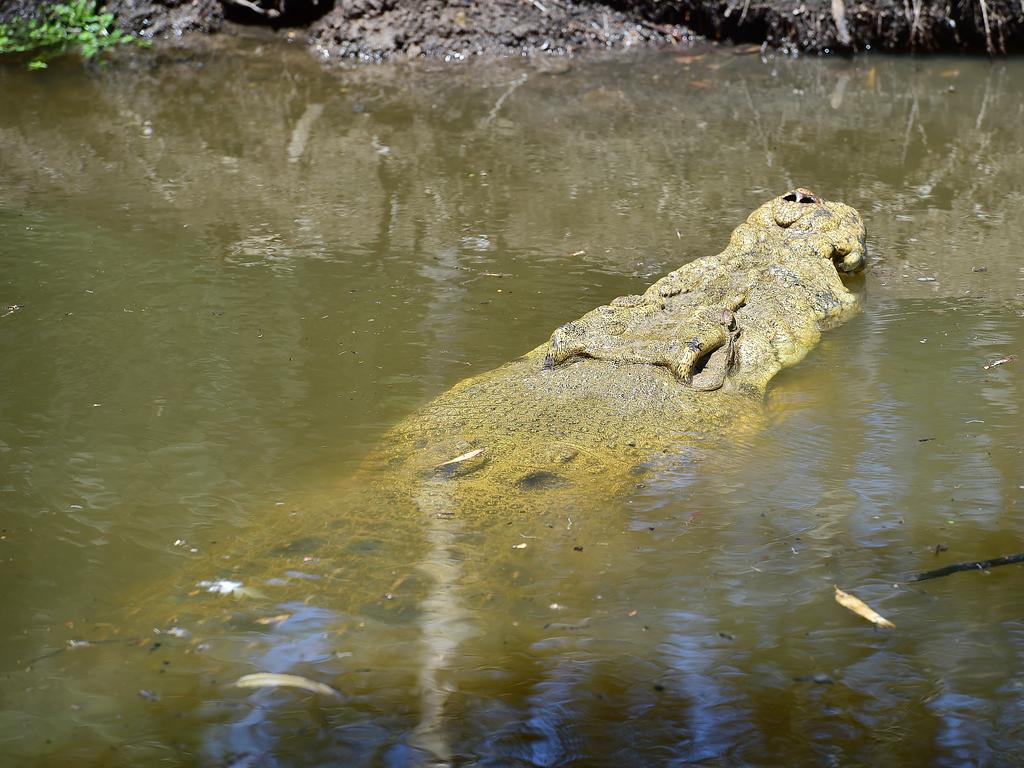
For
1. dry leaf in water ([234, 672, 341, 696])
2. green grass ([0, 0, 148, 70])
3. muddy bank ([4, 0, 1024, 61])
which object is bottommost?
dry leaf in water ([234, 672, 341, 696])

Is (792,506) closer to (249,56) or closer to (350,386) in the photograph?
(350,386)

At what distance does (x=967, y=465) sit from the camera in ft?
13.9

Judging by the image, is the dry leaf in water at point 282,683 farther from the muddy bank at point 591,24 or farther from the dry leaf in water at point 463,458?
the muddy bank at point 591,24

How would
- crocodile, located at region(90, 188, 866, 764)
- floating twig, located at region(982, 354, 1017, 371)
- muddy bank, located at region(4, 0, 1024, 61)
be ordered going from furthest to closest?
muddy bank, located at region(4, 0, 1024, 61), floating twig, located at region(982, 354, 1017, 371), crocodile, located at region(90, 188, 866, 764)

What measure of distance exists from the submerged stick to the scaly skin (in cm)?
108

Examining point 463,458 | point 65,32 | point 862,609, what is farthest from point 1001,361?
point 65,32

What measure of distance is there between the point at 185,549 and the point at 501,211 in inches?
166

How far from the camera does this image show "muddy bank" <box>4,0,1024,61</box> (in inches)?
456

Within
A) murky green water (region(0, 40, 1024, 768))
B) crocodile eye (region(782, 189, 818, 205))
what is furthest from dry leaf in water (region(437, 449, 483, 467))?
crocodile eye (region(782, 189, 818, 205))

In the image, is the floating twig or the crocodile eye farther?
the crocodile eye

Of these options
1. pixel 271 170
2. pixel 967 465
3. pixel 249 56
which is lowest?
pixel 967 465

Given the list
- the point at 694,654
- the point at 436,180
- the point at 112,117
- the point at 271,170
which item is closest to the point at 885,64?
the point at 436,180

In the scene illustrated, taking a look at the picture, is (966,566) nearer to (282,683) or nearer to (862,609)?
(862,609)

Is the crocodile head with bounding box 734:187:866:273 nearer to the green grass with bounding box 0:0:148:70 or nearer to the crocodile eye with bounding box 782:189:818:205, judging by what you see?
the crocodile eye with bounding box 782:189:818:205
